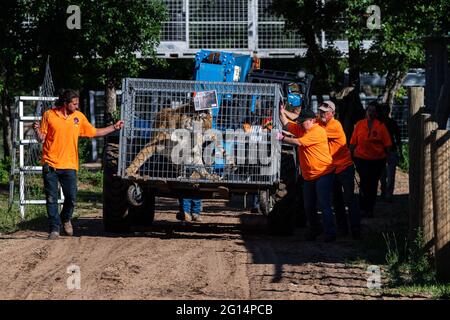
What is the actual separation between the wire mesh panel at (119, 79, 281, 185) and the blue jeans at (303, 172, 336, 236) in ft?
3.24

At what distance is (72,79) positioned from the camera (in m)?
24.5

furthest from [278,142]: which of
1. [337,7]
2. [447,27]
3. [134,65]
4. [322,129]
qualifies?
[134,65]

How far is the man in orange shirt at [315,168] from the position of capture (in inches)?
560

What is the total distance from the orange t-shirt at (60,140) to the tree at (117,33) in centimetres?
819

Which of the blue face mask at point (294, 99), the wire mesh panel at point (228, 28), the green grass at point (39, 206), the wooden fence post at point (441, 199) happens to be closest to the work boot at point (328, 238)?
the blue face mask at point (294, 99)

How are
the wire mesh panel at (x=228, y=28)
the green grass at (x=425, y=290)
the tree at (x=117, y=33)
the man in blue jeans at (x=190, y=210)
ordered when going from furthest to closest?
1. the wire mesh panel at (x=228, y=28)
2. the tree at (x=117, y=33)
3. the man in blue jeans at (x=190, y=210)
4. the green grass at (x=425, y=290)

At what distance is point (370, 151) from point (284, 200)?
3624 mm

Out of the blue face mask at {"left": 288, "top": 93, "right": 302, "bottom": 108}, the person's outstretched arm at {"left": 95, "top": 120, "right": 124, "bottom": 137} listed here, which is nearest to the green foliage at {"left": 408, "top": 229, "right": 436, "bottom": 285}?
the person's outstretched arm at {"left": 95, "top": 120, "right": 124, "bottom": 137}

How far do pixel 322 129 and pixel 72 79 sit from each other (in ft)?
37.1

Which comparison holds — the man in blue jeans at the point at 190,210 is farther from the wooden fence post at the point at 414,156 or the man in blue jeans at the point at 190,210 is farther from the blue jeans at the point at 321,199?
the wooden fence post at the point at 414,156

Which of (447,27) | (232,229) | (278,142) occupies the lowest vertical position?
(232,229)

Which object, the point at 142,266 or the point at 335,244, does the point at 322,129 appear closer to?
the point at 335,244

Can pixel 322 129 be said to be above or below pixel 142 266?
above
